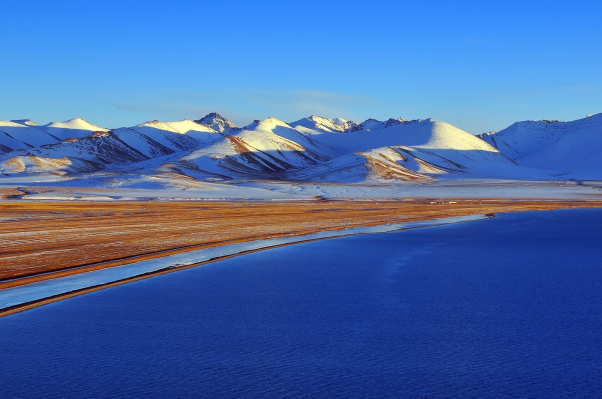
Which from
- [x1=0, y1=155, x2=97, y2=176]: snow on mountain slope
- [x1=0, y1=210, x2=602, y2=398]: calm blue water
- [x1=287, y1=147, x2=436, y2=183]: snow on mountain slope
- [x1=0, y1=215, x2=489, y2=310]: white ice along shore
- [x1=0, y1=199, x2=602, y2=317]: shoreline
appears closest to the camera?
[x1=0, y1=210, x2=602, y2=398]: calm blue water

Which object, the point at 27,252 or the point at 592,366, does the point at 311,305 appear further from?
the point at 27,252

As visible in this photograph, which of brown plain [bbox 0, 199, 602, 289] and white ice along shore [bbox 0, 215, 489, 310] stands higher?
brown plain [bbox 0, 199, 602, 289]

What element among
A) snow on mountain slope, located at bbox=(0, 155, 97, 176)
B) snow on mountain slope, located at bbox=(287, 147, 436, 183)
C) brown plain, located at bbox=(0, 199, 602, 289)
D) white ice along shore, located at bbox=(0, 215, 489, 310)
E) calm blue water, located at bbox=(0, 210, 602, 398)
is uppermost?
snow on mountain slope, located at bbox=(0, 155, 97, 176)

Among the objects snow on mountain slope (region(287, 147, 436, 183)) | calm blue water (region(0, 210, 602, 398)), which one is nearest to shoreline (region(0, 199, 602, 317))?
calm blue water (region(0, 210, 602, 398))

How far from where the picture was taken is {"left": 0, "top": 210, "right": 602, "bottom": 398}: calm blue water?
7602 millimetres

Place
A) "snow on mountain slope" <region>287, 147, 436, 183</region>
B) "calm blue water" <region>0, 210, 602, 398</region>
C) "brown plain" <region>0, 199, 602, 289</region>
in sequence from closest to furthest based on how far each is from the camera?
"calm blue water" <region>0, 210, 602, 398</region>, "brown plain" <region>0, 199, 602, 289</region>, "snow on mountain slope" <region>287, 147, 436, 183</region>

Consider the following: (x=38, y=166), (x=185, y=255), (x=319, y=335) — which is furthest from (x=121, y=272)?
(x=38, y=166)

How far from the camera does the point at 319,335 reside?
9867 mm

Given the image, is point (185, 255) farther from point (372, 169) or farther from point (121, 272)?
point (372, 169)

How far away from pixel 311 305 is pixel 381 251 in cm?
918

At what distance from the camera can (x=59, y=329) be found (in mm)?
10016

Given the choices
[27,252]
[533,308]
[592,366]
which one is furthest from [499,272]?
[27,252]

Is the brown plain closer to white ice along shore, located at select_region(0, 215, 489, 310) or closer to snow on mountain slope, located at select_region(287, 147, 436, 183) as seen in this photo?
white ice along shore, located at select_region(0, 215, 489, 310)

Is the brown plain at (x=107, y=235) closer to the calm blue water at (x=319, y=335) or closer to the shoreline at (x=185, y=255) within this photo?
the shoreline at (x=185, y=255)
